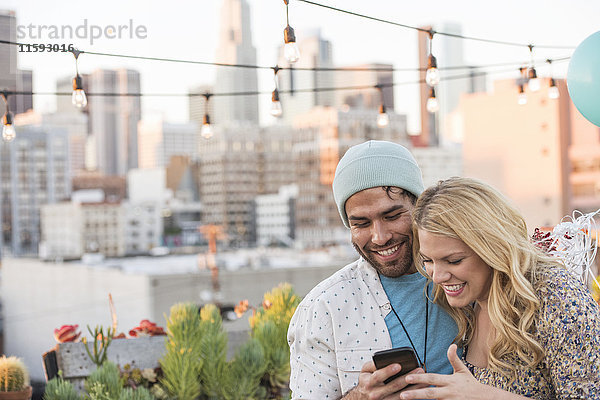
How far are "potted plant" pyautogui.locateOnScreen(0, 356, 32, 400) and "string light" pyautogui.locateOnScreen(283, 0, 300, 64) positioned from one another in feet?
7.21

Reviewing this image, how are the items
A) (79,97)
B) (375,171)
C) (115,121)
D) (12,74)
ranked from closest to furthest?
1. (375,171)
2. (79,97)
3. (12,74)
4. (115,121)

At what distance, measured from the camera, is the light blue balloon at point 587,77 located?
2.93 m

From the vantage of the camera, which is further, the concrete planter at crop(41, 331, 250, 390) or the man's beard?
the concrete planter at crop(41, 331, 250, 390)

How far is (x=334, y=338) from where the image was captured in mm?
1908

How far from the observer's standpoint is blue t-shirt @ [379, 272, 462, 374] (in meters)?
1.95

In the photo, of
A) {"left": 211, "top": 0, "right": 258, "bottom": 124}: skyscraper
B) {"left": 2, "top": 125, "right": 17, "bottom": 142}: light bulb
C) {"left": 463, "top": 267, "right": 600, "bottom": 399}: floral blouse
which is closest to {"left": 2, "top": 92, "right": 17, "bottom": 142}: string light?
{"left": 2, "top": 125, "right": 17, "bottom": 142}: light bulb

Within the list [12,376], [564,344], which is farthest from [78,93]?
[564,344]

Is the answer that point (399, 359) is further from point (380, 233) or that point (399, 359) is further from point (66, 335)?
point (66, 335)

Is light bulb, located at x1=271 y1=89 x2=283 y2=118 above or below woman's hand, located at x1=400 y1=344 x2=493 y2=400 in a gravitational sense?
above

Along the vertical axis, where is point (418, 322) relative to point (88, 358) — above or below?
above

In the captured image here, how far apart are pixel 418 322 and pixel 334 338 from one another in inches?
10.4

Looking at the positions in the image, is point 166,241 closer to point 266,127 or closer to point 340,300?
point 266,127

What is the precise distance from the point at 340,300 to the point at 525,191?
48.8 metres

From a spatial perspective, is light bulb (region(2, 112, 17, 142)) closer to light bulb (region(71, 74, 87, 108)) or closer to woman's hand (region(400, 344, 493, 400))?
light bulb (region(71, 74, 87, 108))
